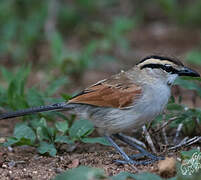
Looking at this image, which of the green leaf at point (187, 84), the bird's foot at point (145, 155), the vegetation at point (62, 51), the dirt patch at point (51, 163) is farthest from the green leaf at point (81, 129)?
the green leaf at point (187, 84)

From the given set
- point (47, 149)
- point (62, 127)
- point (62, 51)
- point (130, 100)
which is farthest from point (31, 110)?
point (62, 51)

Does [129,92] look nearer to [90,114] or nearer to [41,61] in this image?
[90,114]

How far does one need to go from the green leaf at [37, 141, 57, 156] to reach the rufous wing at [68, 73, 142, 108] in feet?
2.10

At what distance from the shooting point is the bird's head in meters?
5.41

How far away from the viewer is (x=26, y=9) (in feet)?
34.7

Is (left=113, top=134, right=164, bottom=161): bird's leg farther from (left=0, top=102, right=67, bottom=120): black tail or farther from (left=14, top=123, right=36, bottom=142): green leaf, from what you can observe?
(left=14, top=123, right=36, bottom=142): green leaf

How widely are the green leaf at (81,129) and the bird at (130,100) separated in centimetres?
8

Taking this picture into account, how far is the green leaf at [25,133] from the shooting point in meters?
5.42

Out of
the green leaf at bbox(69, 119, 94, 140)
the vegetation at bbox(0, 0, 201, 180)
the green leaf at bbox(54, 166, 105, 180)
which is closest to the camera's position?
the green leaf at bbox(54, 166, 105, 180)

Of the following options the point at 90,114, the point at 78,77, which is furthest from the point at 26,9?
the point at 90,114

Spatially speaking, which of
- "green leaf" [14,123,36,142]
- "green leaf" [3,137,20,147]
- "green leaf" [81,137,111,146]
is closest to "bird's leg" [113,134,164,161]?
"green leaf" [81,137,111,146]

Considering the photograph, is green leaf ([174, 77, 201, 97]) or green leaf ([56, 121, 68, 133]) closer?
green leaf ([56, 121, 68, 133])

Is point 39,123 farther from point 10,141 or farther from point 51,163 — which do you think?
point 51,163

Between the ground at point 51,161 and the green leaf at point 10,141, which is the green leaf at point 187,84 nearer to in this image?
the ground at point 51,161
